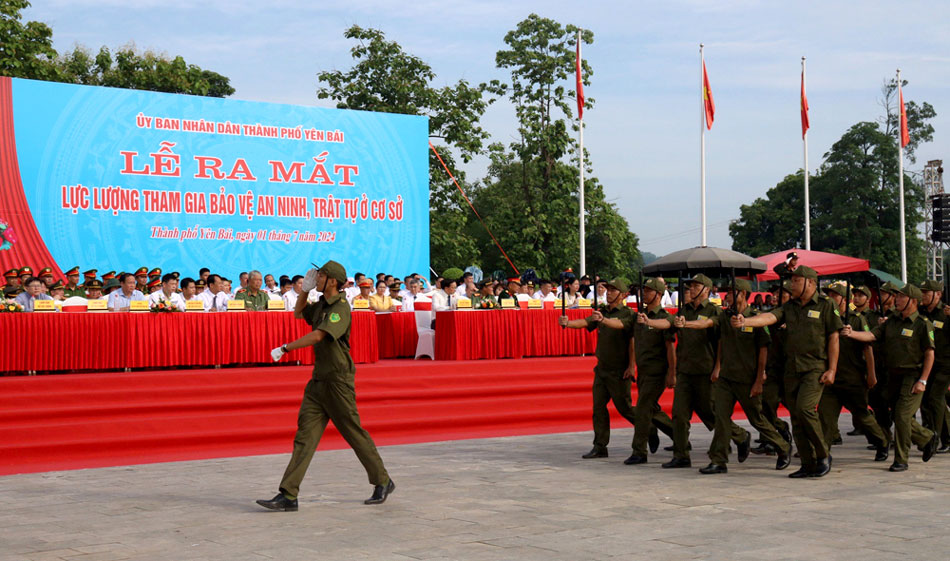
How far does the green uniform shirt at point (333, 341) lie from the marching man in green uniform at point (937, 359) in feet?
18.3

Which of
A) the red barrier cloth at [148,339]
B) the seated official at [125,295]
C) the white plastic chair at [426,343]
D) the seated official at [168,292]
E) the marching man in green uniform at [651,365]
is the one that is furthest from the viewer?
the white plastic chair at [426,343]

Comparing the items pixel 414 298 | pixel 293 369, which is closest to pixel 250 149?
pixel 414 298

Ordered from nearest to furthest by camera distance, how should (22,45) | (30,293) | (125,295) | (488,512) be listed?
(488,512), (30,293), (125,295), (22,45)

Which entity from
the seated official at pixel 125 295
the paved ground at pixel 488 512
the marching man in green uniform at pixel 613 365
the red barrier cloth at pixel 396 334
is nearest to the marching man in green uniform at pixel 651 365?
the marching man in green uniform at pixel 613 365

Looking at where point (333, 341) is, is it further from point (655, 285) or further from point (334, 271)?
point (655, 285)

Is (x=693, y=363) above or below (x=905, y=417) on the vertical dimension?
above

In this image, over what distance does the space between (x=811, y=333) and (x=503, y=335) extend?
246 inches

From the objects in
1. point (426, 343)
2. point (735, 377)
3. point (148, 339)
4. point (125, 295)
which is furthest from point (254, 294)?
point (735, 377)

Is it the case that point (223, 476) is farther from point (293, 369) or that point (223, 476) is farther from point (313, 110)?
point (313, 110)

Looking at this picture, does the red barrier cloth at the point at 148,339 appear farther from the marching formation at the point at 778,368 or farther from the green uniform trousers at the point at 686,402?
the green uniform trousers at the point at 686,402

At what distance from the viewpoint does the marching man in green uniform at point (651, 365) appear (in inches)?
365

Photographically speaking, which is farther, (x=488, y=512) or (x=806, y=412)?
(x=806, y=412)

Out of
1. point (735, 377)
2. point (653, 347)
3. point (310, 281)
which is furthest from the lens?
point (653, 347)

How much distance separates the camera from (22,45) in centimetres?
2592
